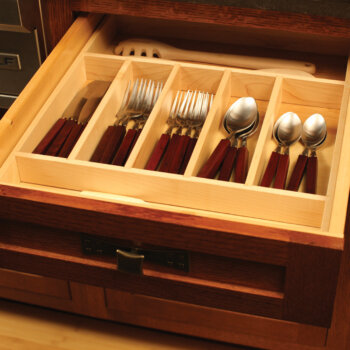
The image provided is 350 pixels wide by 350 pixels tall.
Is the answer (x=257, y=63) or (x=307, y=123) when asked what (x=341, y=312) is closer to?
(x=307, y=123)

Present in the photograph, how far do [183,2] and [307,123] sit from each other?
0.29 meters

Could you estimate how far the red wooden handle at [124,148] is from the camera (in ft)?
2.76

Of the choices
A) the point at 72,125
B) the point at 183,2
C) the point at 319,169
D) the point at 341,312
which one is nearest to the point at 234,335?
the point at 341,312

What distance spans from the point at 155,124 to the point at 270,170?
198 mm

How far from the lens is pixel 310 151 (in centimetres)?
87

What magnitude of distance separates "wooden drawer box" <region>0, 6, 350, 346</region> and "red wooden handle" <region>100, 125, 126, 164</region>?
0.03 metres

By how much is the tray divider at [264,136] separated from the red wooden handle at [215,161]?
58 millimetres

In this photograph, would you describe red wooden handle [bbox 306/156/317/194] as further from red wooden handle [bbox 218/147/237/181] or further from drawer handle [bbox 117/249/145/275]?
drawer handle [bbox 117/249/145/275]

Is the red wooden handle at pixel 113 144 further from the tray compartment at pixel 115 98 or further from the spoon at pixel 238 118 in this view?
the spoon at pixel 238 118

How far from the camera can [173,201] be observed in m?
0.77

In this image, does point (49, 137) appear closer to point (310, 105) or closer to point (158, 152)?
point (158, 152)

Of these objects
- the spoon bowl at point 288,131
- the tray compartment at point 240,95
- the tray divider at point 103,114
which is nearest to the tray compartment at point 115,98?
the tray divider at point 103,114

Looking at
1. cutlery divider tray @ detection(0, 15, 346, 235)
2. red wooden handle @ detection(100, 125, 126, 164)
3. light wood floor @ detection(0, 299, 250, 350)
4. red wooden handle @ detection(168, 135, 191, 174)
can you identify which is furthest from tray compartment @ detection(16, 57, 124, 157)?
light wood floor @ detection(0, 299, 250, 350)

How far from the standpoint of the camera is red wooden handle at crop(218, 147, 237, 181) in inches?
31.8
